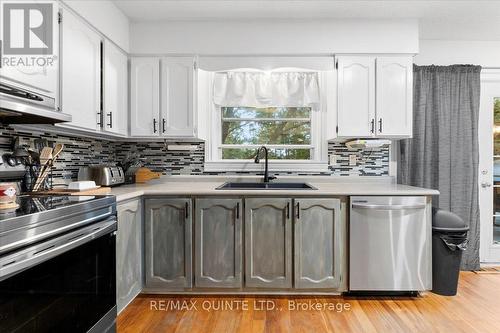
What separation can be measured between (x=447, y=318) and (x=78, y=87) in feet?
10.1

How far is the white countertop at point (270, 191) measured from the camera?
2.54 metres

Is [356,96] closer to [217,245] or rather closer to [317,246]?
[317,246]

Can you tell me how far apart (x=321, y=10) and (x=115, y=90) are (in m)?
1.91

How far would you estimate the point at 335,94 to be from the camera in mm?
3000

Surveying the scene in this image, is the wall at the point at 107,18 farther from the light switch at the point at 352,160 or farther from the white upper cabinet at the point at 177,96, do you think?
the light switch at the point at 352,160

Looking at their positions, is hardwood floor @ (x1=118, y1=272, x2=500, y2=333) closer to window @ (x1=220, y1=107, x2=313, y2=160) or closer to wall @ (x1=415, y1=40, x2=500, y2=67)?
window @ (x1=220, y1=107, x2=313, y2=160)

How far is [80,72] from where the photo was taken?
2217 millimetres

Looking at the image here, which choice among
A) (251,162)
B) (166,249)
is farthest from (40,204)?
(251,162)

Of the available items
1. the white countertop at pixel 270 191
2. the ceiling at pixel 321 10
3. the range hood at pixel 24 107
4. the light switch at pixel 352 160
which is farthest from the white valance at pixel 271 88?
the range hood at pixel 24 107

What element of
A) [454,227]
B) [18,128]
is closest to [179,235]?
[18,128]

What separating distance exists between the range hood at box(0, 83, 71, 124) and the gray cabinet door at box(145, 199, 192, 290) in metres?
1.04

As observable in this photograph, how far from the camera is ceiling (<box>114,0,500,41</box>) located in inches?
106

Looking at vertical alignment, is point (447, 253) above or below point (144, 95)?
below

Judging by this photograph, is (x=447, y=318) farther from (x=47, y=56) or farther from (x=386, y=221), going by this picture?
(x=47, y=56)
